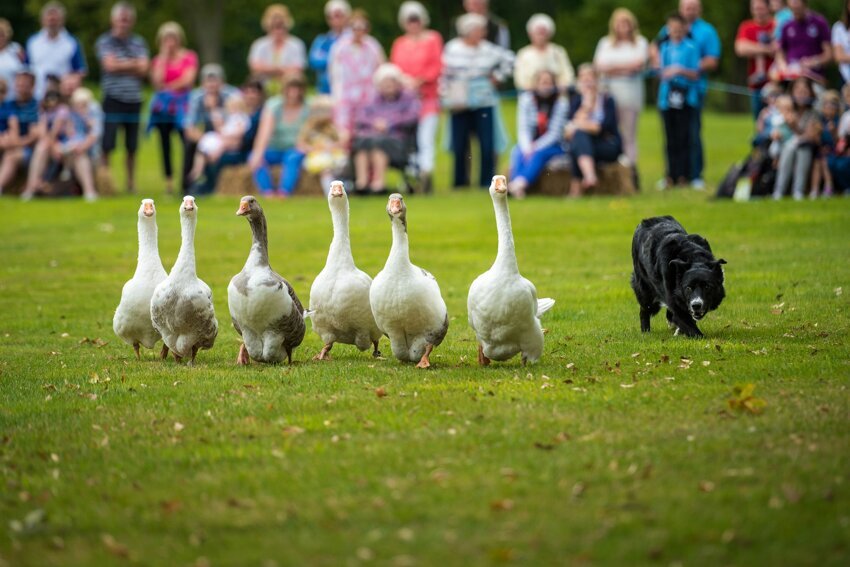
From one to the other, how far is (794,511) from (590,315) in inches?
254

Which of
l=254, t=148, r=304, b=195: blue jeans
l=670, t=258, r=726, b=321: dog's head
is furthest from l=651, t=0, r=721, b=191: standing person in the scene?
l=670, t=258, r=726, b=321: dog's head

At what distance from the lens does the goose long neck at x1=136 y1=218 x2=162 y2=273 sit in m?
10.4

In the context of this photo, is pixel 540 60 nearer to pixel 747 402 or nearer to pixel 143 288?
pixel 143 288

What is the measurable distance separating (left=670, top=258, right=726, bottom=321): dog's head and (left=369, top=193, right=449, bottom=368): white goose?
2021 mm

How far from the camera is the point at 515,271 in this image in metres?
9.38

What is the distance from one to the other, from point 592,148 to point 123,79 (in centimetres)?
959

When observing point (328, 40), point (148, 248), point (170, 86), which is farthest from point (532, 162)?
point (148, 248)

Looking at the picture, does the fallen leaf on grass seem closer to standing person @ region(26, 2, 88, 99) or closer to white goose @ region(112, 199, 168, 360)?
white goose @ region(112, 199, 168, 360)

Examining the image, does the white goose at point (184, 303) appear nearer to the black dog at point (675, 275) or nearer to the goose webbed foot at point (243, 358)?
the goose webbed foot at point (243, 358)

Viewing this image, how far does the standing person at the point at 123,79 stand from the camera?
25234mm

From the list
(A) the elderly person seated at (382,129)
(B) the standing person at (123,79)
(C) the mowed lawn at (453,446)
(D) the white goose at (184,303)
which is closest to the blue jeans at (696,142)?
(A) the elderly person seated at (382,129)

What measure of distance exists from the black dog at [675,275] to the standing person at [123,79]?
16.2 meters

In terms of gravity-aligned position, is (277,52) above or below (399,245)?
above

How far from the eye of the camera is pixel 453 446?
7457 millimetres
